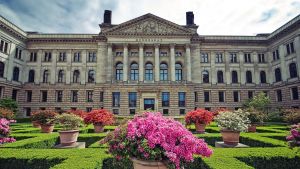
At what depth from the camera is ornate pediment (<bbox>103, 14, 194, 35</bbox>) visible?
3988 centimetres

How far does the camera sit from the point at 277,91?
131 feet

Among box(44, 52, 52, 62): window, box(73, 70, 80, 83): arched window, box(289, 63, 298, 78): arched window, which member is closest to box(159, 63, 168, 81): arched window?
box(73, 70, 80, 83): arched window

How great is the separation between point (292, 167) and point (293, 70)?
35600 mm

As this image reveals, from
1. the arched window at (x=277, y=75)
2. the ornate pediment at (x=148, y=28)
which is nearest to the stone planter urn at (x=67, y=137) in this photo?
the ornate pediment at (x=148, y=28)

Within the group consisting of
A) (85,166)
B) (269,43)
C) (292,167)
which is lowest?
(292,167)

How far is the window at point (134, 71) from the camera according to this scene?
41.8 m

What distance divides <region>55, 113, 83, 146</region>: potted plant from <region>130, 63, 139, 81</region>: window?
29.7 meters

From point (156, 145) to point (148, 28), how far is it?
38.2 meters

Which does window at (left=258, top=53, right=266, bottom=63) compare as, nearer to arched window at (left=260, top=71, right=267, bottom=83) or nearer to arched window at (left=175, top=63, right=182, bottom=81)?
arched window at (left=260, top=71, right=267, bottom=83)

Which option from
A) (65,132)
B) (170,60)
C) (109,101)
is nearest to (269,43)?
(170,60)

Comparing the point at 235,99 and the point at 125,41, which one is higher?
the point at 125,41

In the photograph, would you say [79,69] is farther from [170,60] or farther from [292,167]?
[292,167]

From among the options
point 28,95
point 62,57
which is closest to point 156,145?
point 62,57

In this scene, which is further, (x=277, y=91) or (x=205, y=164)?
(x=277, y=91)
